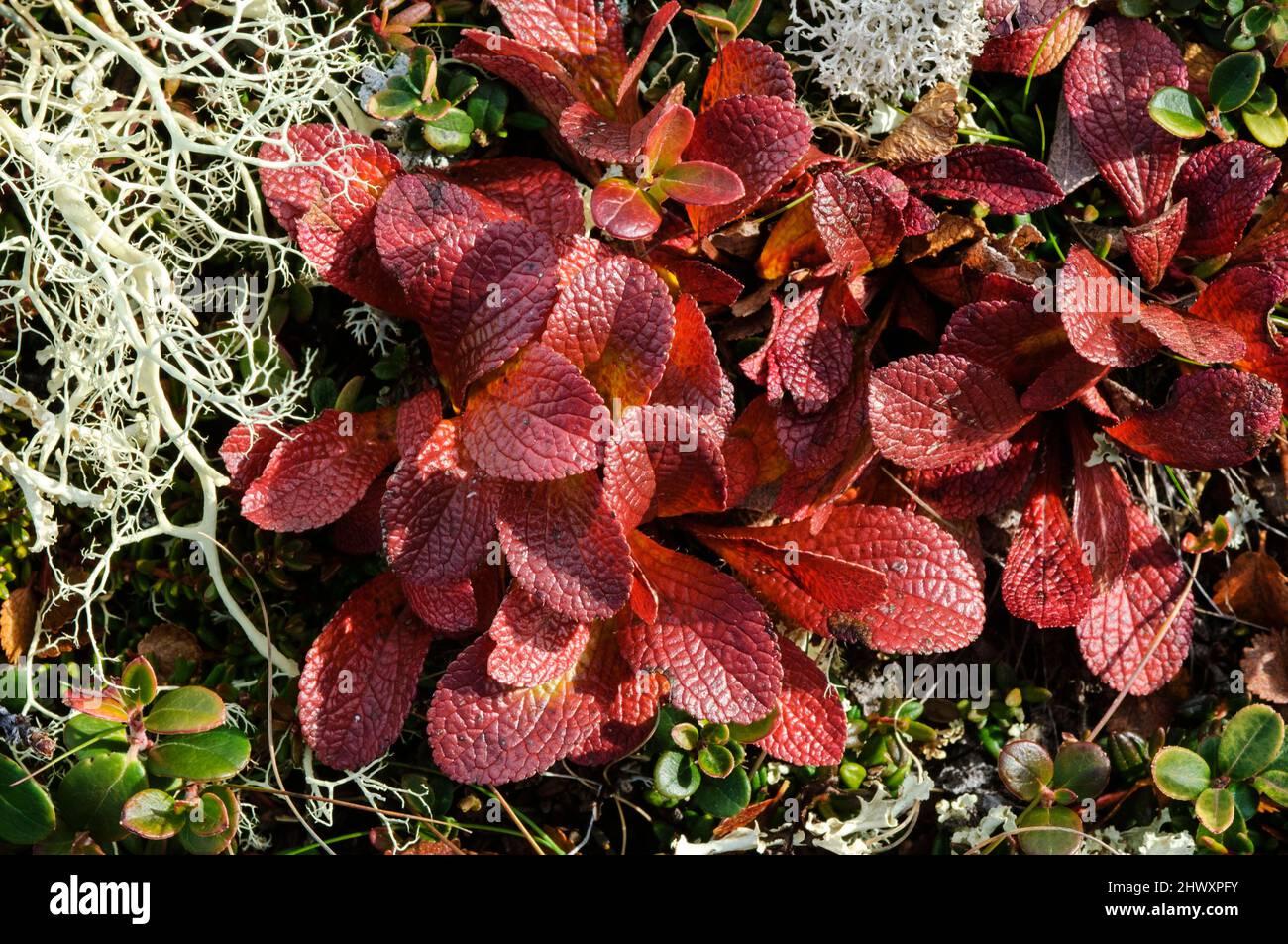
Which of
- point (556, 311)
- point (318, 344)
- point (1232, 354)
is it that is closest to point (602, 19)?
point (556, 311)

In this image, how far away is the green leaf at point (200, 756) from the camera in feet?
5.33

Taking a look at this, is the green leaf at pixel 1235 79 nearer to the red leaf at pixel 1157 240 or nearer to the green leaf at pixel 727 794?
the red leaf at pixel 1157 240

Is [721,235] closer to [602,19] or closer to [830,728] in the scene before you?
[602,19]

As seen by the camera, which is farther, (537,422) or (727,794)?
(727,794)

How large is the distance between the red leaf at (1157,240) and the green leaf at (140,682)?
63.6 inches

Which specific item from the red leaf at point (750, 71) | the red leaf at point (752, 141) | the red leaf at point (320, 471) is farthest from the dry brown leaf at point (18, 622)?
the red leaf at point (750, 71)

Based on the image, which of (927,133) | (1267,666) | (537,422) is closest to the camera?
(537,422)

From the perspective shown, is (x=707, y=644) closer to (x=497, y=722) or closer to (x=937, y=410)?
(x=497, y=722)

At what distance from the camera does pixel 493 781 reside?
1.59 m

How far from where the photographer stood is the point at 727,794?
1.70 metres

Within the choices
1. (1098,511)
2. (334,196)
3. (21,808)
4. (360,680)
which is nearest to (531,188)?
(334,196)

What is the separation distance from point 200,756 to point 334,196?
0.84 meters

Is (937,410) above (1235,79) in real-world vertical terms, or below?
below

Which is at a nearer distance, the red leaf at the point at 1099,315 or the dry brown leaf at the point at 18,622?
the red leaf at the point at 1099,315
